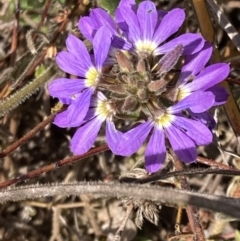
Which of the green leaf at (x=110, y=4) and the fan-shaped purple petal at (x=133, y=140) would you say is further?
the green leaf at (x=110, y=4)

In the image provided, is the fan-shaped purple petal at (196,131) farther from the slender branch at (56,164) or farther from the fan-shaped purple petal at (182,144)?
the slender branch at (56,164)

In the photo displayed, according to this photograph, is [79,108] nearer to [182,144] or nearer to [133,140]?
[133,140]

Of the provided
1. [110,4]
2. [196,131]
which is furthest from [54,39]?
[196,131]

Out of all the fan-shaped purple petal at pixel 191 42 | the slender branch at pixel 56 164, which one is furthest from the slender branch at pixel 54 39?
the fan-shaped purple petal at pixel 191 42

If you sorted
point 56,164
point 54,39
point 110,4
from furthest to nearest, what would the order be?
point 54,39 → point 110,4 → point 56,164

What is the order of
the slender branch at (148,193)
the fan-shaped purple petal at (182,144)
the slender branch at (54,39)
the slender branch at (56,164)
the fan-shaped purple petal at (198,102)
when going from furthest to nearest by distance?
the slender branch at (54,39) < the slender branch at (56,164) < the fan-shaped purple petal at (182,144) < the fan-shaped purple petal at (198,102) < the slender branch at (148,193)

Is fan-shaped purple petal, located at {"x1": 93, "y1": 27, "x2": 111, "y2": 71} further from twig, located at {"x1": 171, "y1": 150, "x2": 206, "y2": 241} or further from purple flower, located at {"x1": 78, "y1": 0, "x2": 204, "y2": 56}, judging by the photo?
twig, located at {"x1": 171, "y1": 150, "x2": 206, "y2": 241}
